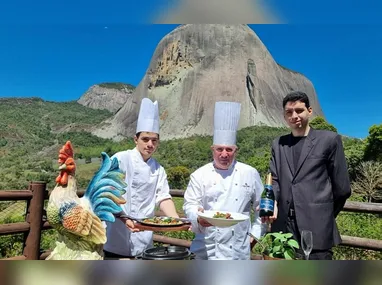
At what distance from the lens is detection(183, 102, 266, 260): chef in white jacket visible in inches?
71.7

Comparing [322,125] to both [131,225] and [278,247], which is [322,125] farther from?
[278,247]

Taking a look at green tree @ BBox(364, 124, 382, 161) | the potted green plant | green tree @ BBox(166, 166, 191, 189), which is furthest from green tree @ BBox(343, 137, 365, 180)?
the potted green plant

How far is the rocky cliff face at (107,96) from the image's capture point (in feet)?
→ 87.4

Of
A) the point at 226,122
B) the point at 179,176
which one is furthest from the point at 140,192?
the point at 179,176

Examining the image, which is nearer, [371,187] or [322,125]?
[371,187]

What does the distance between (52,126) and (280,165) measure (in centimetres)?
2300

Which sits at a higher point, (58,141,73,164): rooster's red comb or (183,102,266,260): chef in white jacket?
(58,141,73,164): rooster's red comb

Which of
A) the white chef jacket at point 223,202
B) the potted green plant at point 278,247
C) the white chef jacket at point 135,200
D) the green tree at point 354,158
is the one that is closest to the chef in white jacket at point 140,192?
the white chef jacket at point 135,200

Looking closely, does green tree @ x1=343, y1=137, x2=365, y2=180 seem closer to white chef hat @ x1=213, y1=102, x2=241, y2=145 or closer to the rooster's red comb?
white chef hat @ x1=213, y1=102, x2=241, y2=145

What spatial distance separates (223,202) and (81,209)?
0.74 meters

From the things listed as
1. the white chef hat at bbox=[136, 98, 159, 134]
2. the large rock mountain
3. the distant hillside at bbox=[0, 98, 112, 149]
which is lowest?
the white chef hat at bbox=[136, 98, 159, 134]

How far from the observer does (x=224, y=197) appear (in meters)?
1.87

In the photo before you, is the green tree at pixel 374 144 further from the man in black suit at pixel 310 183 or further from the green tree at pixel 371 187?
the man in black suit at pixel 310 183

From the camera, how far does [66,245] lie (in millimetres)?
1450
